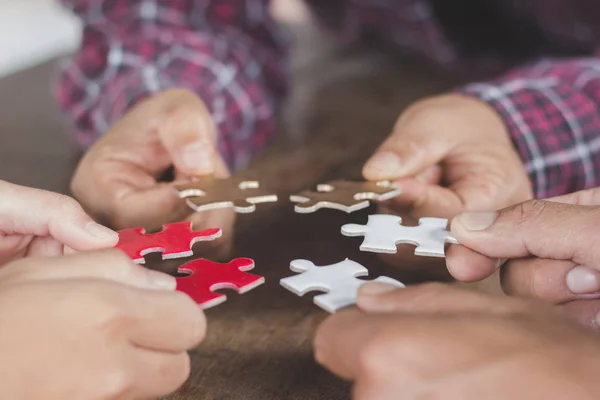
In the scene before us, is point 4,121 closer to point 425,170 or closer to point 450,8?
point 425,170

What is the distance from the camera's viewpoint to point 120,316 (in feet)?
1.67

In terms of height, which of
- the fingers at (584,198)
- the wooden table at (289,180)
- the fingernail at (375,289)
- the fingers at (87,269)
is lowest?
the wooden table at (289,180)

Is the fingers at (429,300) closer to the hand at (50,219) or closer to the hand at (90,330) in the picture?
the hand at (90,330)

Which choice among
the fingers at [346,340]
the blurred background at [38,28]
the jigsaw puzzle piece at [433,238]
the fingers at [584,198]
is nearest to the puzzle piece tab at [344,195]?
the jigsaw puzzle piece at [433,238]

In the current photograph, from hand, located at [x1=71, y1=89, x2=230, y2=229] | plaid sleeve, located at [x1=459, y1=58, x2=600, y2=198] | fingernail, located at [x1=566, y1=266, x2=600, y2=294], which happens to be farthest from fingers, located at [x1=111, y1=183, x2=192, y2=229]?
plaid sleeve, located at [x1=459, y1=58, x2=600, y2=198]

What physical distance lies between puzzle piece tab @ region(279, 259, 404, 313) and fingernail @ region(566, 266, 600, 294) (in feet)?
0.59

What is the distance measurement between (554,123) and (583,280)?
59 cm

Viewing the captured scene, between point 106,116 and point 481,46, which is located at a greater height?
point 481,46

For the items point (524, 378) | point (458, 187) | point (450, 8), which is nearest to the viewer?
point (524, 378)

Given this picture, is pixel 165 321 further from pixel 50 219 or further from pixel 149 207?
pixel 149 207

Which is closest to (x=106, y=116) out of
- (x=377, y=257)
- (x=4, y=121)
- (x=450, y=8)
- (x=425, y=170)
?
(x=4, y=121)

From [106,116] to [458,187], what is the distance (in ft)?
2.39

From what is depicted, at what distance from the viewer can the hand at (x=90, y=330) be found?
485 mm

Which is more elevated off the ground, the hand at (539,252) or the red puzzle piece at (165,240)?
the hand at (539,252)
